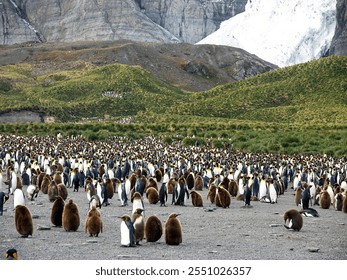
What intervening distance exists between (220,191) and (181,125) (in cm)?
3521

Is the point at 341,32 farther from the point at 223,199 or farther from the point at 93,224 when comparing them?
the point at 93,224

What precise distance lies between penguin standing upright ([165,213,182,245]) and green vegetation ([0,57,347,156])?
81.9 ft

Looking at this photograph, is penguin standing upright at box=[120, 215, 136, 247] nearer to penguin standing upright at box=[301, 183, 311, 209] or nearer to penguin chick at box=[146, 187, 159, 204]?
penguin chick at box=[146, 187, 159, 204]

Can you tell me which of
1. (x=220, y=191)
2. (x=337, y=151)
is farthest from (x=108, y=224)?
(x=337, y=151)

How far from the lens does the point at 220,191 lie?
51.6 feet

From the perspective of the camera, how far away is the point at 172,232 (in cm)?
1000

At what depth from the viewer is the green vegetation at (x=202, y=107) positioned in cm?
4256

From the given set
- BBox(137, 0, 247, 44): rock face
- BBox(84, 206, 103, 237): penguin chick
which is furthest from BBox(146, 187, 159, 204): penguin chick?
BBox(137, 0, 247, 44): rock face

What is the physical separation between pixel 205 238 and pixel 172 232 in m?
1.20

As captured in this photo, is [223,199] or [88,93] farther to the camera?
[88,93]

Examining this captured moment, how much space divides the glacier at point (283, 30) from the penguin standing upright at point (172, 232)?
116172 mm

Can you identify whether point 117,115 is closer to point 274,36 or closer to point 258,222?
point 258,222

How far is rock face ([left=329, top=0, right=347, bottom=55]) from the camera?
318 feet

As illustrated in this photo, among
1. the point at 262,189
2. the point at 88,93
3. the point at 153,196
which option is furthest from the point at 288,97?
the point at 153,196
